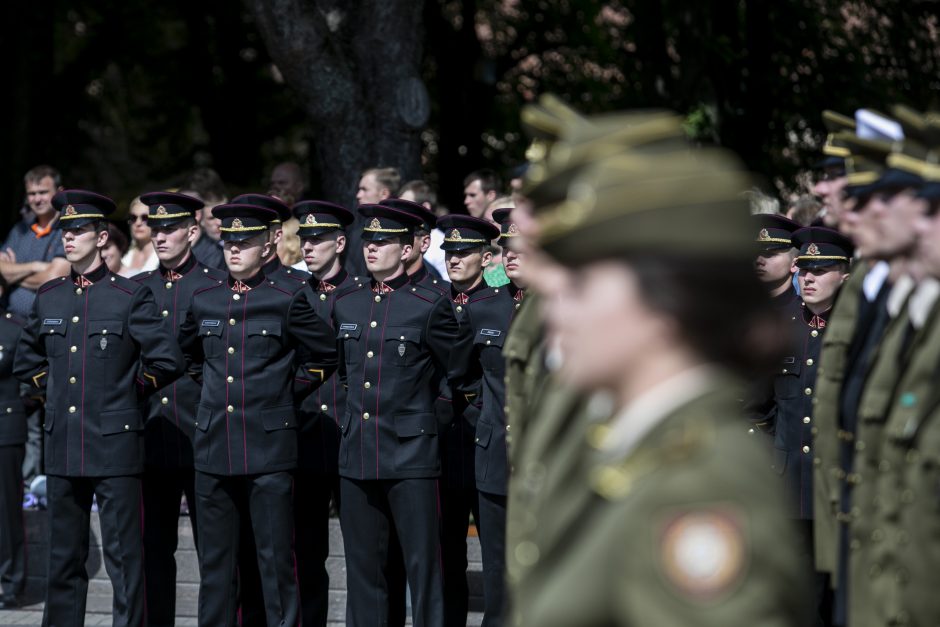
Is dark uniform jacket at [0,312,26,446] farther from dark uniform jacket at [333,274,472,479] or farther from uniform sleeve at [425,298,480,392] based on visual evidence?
uniform sleeve at [425,298,480,392]

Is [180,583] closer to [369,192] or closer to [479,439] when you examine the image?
[479,439]

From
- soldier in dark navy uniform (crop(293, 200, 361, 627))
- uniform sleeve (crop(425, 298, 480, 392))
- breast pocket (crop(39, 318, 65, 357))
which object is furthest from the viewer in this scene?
soldier in dark navy uniform (crop(293, 200, 361, 627))

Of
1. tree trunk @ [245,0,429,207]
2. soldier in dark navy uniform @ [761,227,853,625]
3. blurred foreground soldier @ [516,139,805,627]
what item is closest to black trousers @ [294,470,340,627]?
soldier in dark navy uniform @ [761,227,853,625]

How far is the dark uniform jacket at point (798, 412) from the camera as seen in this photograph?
23.6 ft

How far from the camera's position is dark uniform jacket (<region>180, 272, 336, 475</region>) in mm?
7641

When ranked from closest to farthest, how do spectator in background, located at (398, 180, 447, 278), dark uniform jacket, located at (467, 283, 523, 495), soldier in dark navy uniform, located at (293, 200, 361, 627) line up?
dark uniform jacket, located at (467, 283, 523, 495)
soldier in dark navy uniform, located at (293, 200, 361, 627)
spectator in background, located at (398, 180, 447, 278)

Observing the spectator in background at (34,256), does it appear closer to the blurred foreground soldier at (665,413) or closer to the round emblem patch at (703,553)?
the blurred foreground soldier at (665,413)

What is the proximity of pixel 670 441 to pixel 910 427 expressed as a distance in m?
2.07

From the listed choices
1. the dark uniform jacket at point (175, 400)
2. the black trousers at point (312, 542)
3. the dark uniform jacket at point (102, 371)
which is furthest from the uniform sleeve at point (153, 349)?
the black trousers at point (312, 542)

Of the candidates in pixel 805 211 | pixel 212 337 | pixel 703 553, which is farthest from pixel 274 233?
pixel 703 553

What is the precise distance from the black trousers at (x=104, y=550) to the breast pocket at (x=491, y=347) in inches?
78.4

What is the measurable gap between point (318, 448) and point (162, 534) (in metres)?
1.00

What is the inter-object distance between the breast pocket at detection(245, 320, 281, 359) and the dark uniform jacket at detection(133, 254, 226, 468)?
0.51m

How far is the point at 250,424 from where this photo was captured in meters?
7.63
